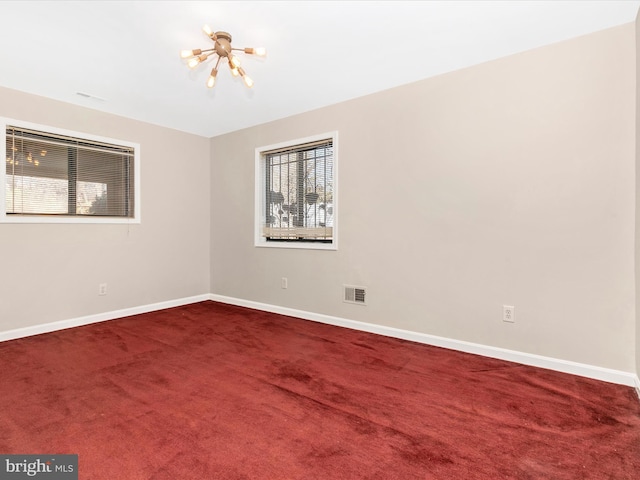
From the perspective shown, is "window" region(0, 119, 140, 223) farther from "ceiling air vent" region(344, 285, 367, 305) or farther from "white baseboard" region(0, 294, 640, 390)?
"ceiling air vent" region(344, 285, 367, 305)

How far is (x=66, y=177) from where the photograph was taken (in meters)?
3.66

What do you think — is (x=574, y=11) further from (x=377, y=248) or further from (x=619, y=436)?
(x=619, y=436)

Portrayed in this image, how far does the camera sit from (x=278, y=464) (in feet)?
5.00

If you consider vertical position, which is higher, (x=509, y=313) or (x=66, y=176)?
(x=66, y=176)

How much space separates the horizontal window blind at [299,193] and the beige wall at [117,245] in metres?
1.21

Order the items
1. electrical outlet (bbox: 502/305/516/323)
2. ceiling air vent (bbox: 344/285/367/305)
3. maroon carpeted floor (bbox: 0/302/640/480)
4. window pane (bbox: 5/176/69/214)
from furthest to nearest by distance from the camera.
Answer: ceiling air vent (bbox: 344/285/367/305) < window pane (bbox: 5/176/69/214) < electrical outlet (bbox: 502/305/516/323) < maroon carpeted floor (bbox: 0/302/640/480)

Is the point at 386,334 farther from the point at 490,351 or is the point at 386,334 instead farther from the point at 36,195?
the point at 36,195

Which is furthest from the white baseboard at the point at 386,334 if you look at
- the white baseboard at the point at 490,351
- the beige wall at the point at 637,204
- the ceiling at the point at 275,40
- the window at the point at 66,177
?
the ceiling at the point at 275,40

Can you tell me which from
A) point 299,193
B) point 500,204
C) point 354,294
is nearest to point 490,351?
point 500,204

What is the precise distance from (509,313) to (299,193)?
2.60 meters

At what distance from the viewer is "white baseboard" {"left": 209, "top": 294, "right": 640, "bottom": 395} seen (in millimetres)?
2344

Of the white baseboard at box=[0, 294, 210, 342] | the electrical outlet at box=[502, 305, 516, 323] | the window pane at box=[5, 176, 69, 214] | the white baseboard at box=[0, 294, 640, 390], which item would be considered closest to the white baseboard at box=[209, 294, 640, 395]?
the white baseboard at box=[0, 294, 640, 390]

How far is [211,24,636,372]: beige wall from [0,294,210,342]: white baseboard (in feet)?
6.70

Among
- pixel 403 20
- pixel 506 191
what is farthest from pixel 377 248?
pixel 403 20
